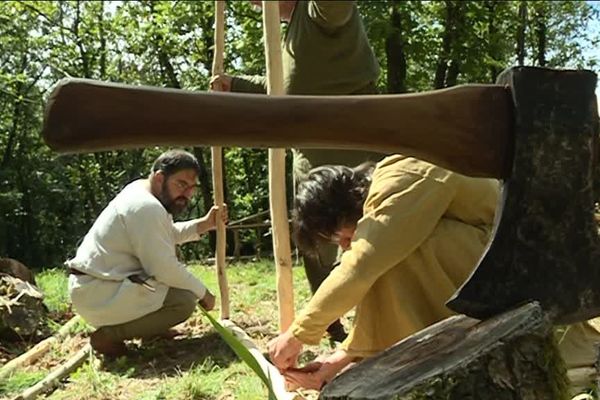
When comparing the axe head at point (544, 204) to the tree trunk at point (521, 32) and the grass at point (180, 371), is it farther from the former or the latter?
the tree trunk at point (521, 32)

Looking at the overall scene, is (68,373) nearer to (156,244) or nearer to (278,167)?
(156,244)

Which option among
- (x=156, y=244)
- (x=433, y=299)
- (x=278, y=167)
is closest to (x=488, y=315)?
(x=433, y=299)

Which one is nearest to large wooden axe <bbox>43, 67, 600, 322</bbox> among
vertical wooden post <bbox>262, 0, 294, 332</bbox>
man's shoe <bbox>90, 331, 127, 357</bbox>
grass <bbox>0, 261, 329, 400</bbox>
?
grass <bbox>0, 261, 329, 400</bbox>

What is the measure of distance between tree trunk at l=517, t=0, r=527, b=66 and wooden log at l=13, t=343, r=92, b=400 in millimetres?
15613


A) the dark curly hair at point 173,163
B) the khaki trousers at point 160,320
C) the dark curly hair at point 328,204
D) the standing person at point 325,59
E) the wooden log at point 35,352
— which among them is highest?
the standing person at point 325,59

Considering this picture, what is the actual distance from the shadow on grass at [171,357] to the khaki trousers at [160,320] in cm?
12

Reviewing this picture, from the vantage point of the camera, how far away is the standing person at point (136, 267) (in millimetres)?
4273

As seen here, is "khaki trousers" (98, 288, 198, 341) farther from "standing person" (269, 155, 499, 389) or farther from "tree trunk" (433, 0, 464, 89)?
"tree trunk" (433, 0, 464, 89)

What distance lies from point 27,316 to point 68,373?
4.30 ft

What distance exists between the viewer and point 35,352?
15.8 ft

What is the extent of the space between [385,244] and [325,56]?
6.71 ft

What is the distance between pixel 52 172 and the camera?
22.3m

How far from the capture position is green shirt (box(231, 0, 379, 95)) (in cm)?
384

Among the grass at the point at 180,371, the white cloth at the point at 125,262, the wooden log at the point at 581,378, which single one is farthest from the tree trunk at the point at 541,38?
the wooden log at the point at 581,378
